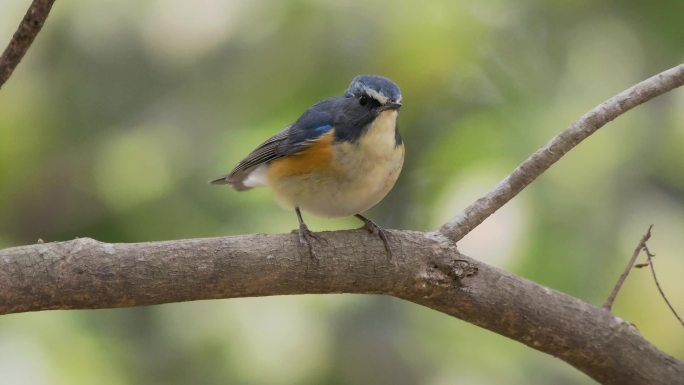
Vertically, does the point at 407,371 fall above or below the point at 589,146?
below

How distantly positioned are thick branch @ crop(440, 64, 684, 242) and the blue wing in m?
0.53

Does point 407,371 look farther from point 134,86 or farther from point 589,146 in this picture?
point 134,86

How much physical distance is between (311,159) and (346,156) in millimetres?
105

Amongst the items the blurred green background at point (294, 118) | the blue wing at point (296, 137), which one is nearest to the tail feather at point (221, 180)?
the blue wing at point (296, 137)

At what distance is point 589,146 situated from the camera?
3686 millimetres

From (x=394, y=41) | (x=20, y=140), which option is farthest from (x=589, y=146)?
(x=20, y=140)

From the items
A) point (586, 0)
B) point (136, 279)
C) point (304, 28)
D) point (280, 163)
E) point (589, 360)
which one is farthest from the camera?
point (586, 0)

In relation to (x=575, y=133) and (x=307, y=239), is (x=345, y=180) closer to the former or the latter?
(x=307, y=239)

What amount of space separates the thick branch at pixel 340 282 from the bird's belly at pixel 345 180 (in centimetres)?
22

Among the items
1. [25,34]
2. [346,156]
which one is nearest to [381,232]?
[346,156]

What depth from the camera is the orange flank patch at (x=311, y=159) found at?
289 centimetres

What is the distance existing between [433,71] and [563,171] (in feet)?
2.06

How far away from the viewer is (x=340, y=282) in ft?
8.35

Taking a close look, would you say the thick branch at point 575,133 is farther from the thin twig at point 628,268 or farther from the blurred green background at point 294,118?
the blurred green background at point 294,118
